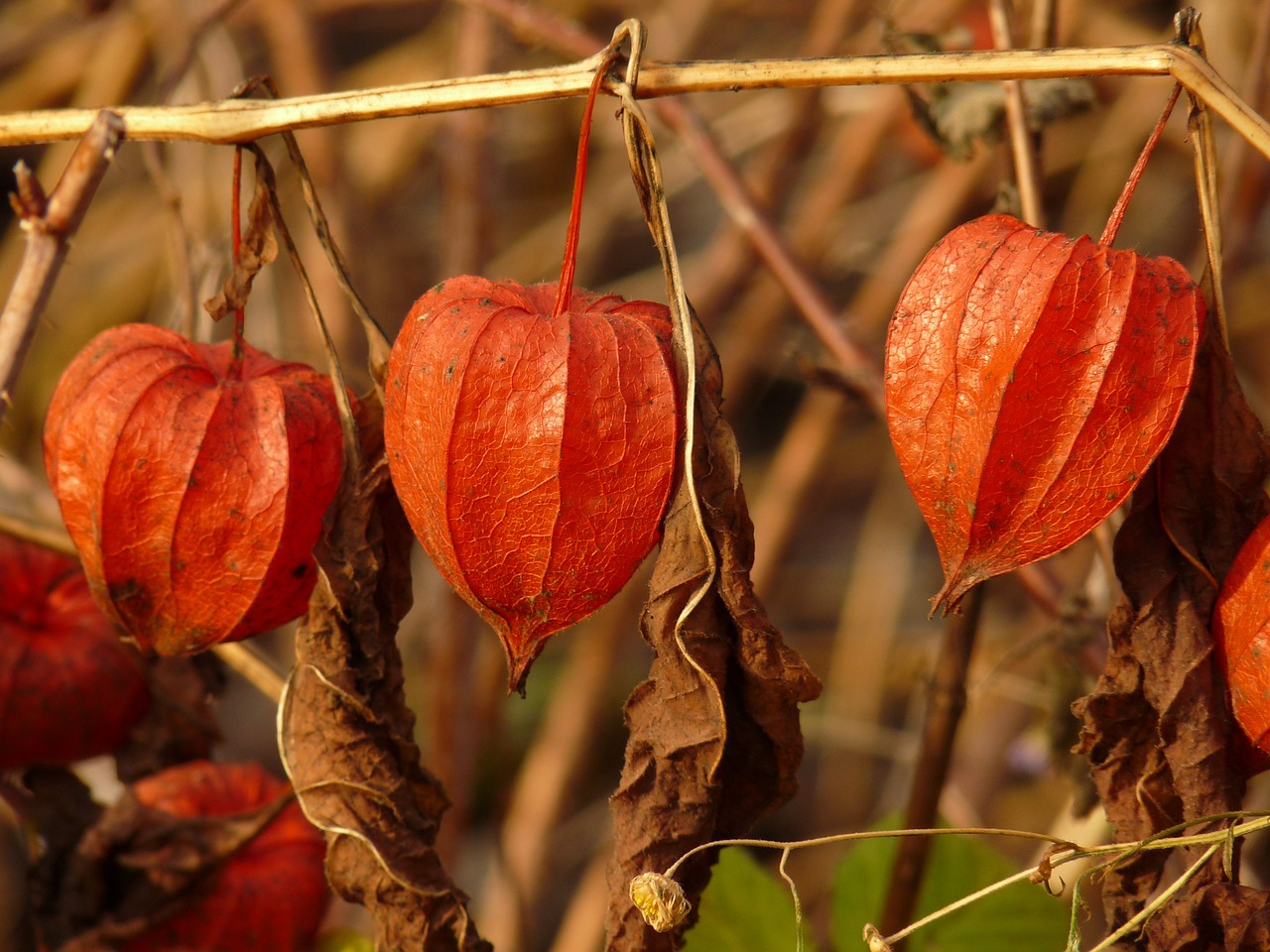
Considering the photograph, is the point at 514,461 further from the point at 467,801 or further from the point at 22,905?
the point at 467,801

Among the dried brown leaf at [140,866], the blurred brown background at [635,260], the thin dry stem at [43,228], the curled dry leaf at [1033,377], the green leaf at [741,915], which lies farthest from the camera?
the blurred brown background at [635,260]

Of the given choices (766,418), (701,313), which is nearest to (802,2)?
(701,313)

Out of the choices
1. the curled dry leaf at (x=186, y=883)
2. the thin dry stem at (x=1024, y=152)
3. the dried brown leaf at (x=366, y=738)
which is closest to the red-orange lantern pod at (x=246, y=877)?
the curled dry leaf at (x=186, y=883)

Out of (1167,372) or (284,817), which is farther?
(284,817)

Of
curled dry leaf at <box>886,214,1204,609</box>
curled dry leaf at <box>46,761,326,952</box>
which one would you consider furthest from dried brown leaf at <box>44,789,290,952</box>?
curled dry leaf at <box>886,214,1204,609</box>

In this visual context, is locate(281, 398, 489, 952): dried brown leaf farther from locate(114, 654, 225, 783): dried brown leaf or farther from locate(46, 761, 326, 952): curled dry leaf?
locate(114, 654, 225, 783): dried brown leaf

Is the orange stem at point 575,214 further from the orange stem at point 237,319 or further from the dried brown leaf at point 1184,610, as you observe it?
the dried brown leaf at point 1184,610
